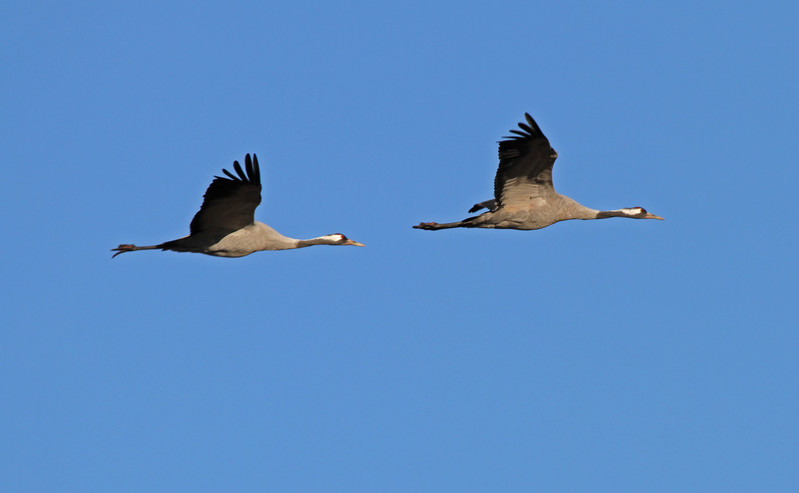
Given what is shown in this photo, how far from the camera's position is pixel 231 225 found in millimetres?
26828

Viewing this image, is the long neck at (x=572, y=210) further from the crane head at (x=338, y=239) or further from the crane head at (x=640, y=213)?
the crane head at (x=338, y=239)

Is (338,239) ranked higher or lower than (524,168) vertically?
lower

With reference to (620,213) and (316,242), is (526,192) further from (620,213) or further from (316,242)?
(316,242)

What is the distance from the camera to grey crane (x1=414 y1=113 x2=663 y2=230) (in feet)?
85.9

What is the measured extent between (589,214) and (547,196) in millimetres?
1527

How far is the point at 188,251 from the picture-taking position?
89.1ft

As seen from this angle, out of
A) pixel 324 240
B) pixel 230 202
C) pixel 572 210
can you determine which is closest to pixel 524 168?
pixel 572 210

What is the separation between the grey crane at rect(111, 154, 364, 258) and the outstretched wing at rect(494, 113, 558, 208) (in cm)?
451

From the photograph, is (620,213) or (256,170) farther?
(620,213)

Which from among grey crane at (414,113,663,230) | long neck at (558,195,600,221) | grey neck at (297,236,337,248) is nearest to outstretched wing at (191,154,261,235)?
grey neck at (297,236,337,248)

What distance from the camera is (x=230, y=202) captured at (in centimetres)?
2625

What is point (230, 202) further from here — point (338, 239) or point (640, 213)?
point (640, 213)

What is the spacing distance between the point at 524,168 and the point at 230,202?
576cm

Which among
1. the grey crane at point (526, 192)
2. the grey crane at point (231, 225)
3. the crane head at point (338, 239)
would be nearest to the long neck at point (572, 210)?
the grey crane at point (526, 192)
